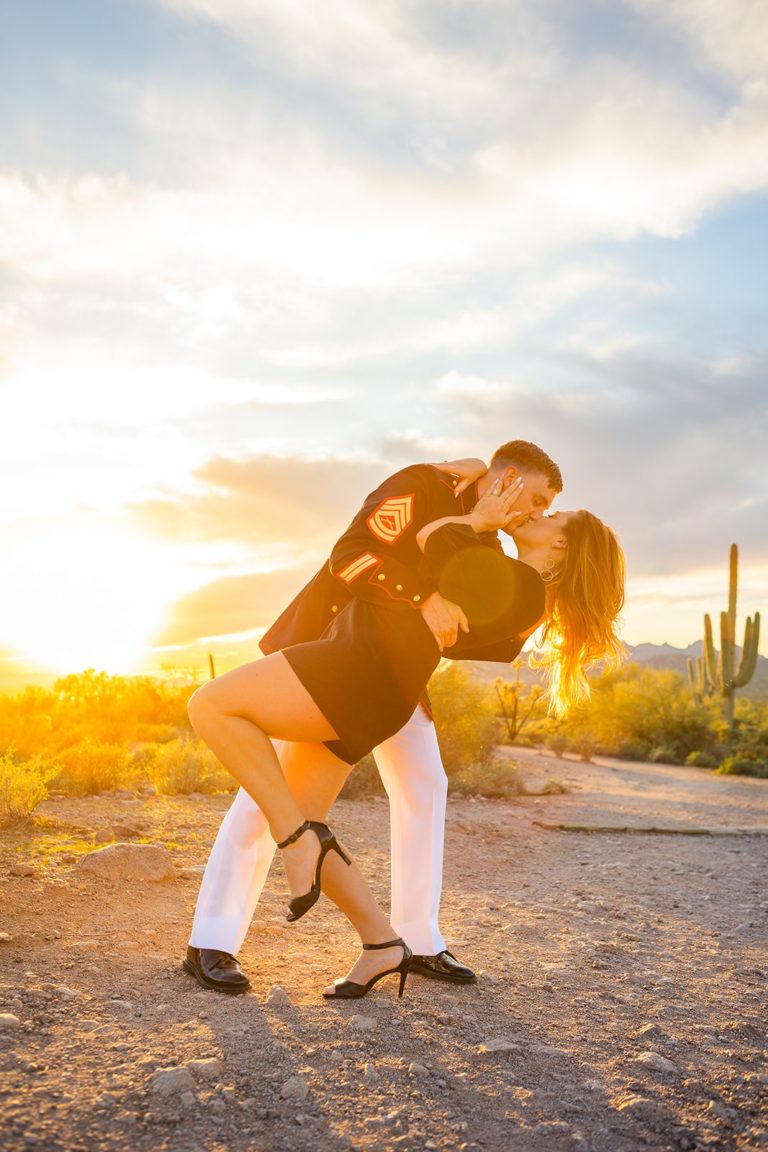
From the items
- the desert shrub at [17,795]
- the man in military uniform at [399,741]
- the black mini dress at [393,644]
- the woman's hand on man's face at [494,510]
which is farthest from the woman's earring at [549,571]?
the desert shrub at [17,795]

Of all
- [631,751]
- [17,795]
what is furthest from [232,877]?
[631,751]

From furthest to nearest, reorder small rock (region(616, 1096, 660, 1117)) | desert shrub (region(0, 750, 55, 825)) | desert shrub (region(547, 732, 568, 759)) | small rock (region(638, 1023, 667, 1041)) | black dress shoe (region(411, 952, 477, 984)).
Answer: desert shrub (region(547, 732, 568, 759)), desert shrub (region(0, 750, 55, 825)), black dress shoe (region(411, 952, 477, 984)), small rock (region(638, 1023, 667, 1041)), small rock (region(616, 1096, 660, 1117))

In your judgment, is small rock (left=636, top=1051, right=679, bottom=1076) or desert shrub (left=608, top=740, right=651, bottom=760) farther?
desert shrub (left=608, top=740, right=651, bottom=760)

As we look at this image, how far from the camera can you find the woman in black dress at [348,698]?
11.4ft

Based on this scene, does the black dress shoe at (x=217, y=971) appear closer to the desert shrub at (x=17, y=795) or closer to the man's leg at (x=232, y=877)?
the man's leg at (x=232, y=877)

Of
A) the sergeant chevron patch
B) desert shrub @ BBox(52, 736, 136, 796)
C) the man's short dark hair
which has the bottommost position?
desert shrub @ BBox(52, 736, 136, 796)

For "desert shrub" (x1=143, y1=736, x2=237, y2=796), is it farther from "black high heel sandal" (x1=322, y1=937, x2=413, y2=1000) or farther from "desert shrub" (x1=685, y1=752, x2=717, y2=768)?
"desert shrub" (x1=685, y1=752, x2=717, y2=768)

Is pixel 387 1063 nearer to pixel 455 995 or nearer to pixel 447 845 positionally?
pixel 455 995

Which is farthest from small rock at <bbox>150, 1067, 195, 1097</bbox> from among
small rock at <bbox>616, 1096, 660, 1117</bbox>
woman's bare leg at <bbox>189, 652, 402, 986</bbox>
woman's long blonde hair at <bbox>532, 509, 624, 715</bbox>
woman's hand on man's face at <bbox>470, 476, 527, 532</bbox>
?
woman's long blonde hair at <bbox>532, 509, 624, 715</bbox>

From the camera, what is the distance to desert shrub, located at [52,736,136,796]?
28.9 feet

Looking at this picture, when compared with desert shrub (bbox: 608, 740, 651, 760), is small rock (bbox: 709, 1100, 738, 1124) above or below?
above

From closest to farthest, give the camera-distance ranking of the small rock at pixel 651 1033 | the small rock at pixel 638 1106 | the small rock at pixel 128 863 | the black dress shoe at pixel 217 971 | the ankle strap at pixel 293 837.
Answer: the small rock at pixel 638 1106 → the ankle strap at pixel 293 837 → the small rock at pixel 651 1033 → the black dress shoe at pixel 217 971 → the small rock at pixel 128 863

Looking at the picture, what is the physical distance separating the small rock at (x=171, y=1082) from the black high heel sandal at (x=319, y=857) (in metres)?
0.57

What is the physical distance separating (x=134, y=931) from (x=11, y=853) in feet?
5.26
